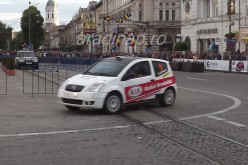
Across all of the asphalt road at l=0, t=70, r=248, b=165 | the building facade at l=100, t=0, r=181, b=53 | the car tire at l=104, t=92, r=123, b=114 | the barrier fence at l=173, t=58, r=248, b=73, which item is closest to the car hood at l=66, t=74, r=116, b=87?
the car tire at l=104, t=92, r=123, b=114

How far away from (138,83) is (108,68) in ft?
3.19

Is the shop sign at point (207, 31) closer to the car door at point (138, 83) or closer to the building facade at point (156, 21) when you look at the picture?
the building facade at point (156, 21)

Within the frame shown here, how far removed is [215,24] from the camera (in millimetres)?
56281

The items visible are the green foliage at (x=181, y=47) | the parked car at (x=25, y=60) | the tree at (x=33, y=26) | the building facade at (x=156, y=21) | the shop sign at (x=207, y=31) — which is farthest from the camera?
the tree at (x=33, y=26)

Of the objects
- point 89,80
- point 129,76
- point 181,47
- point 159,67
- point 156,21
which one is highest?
point 156,21

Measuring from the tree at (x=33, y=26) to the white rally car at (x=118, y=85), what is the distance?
4044 inches

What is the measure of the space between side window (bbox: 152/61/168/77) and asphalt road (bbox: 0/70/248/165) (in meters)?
1.10

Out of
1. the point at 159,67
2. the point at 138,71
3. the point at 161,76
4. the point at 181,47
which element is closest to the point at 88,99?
the point at 138,71

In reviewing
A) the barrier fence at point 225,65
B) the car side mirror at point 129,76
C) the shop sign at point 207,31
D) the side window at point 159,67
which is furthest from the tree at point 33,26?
the car side mirror at point 129,76

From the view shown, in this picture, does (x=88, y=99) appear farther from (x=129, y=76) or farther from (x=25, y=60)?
(x=25, y=60)

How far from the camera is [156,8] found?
82.1 metres

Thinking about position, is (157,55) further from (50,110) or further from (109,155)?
(109,155)

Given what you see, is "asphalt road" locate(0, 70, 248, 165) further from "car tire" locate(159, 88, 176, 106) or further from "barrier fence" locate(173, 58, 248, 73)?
"barrier fence" locate(173, 58, 248, 73)

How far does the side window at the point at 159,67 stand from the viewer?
14.3 meters
